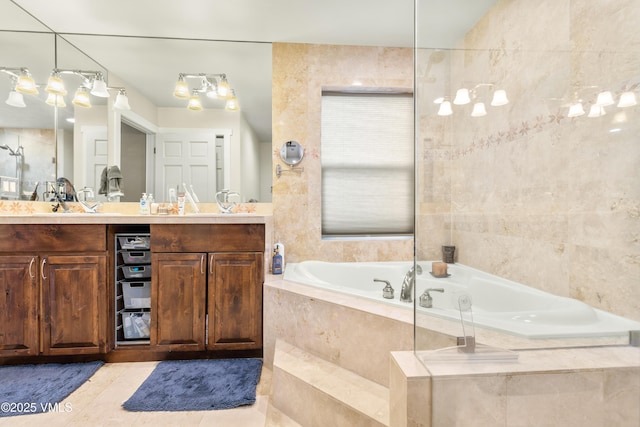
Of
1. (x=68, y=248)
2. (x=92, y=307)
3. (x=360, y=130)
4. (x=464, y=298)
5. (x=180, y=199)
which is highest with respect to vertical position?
(x=360, y=130)

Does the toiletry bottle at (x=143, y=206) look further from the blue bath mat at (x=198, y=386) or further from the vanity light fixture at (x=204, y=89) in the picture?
the blue bath mat at (x=198, y=386)

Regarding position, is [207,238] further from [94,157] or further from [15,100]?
[15,100]

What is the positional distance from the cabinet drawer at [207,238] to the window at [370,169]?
778 millimetres

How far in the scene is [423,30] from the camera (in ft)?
5.56

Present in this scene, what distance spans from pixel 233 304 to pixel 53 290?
112 centimetres

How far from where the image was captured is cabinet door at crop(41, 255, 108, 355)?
1.75 metres

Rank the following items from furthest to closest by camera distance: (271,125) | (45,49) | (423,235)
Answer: (271,125) → (45,49) → (423,235)

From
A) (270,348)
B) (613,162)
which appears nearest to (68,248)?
(270,348)

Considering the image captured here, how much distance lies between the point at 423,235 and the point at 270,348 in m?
1.19

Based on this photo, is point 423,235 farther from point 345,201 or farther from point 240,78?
point 240,78

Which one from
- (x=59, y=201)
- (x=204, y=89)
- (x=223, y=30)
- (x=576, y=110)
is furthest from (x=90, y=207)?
(x=576, y=110)

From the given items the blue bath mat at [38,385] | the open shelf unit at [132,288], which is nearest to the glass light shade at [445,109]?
the open shelf unit at [132,288]

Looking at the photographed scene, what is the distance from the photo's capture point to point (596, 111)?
1.14 m

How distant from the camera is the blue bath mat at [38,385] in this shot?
1.44 meters
